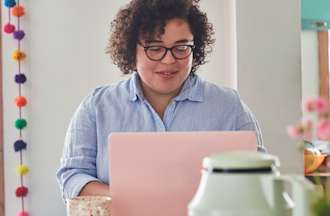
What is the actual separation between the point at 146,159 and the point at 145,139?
4 centimetres

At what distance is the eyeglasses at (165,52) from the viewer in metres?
1.45

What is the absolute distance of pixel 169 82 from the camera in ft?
4.91

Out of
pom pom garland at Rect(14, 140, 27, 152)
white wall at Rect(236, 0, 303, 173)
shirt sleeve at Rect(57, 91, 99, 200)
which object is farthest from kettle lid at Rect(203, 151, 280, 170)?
pom pom garland at Rect(14, 140, 27, 152)

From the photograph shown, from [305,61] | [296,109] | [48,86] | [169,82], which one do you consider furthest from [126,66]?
[305,61]

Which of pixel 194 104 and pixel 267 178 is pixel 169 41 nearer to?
pixel 194 104

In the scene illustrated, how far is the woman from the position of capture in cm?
145

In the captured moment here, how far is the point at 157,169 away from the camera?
3.33 ft

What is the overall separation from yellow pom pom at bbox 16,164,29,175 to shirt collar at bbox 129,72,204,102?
1060 millimetres

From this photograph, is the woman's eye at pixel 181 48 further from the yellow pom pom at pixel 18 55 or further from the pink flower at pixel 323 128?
the yellow pom pom at pixel 18 55

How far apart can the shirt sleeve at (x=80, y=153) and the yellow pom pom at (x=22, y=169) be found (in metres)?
1.02

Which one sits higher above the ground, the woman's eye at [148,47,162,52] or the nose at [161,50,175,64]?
the woman's eye at [148,47,162,52]

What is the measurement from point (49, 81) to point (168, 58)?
1157 millimetres

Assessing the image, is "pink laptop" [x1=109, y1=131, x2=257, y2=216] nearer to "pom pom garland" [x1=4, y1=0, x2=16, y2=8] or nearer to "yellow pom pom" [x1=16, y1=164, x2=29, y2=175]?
"yellow pom pom" [x1=16, y1=164, x2=29, y2=175]

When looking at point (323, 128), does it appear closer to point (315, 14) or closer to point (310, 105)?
point (310, 105)
